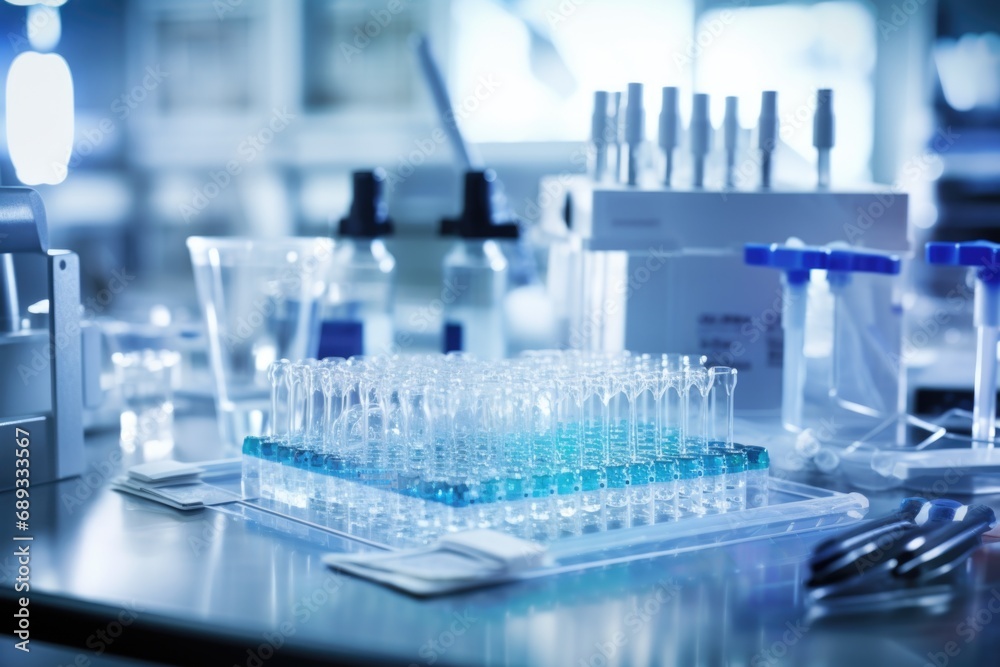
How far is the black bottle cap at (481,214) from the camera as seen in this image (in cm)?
151

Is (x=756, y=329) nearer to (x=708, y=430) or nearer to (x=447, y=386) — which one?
(x=708, y=430)

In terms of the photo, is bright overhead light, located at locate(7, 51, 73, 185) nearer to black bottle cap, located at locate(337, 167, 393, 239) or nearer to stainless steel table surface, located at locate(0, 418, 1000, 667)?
black bottle cap, located at locate(337, 167, 393, 239)

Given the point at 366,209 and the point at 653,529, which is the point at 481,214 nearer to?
the point at 366,209

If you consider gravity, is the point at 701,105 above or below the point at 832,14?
below

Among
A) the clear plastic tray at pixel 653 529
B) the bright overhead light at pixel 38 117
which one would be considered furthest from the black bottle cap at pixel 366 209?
the clear plastic tray at pixel 653 529

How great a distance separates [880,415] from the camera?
1.33m

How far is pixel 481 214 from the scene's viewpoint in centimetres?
152

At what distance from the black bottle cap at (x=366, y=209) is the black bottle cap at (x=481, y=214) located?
4.5 inches

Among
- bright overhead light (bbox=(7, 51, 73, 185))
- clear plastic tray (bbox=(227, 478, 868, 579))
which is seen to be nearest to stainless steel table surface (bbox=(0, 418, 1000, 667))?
clear plastic tray (bbox=(227, 478, 868, 579))

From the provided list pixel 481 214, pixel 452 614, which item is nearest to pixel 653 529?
pixel 452 614

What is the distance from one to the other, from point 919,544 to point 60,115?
3.86 feet

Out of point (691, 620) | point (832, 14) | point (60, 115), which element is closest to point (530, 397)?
point (691, 620)

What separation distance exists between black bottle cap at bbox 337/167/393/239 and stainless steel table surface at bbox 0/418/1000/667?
2.26 feet

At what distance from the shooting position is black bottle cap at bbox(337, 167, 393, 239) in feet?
5.09
